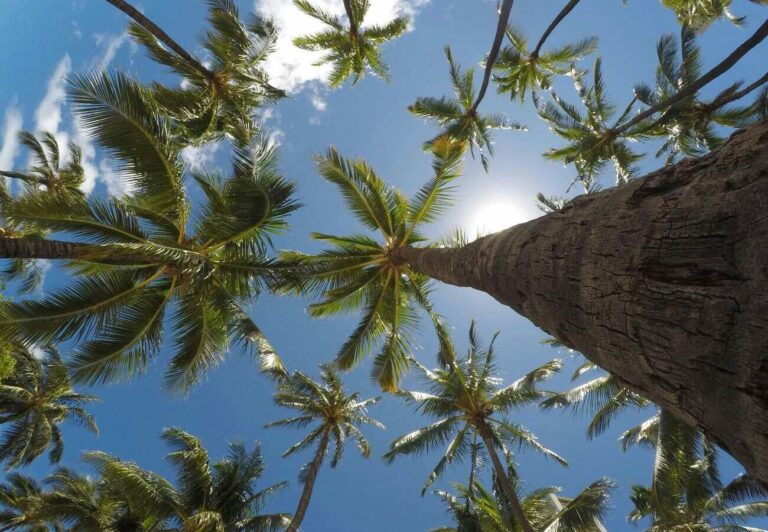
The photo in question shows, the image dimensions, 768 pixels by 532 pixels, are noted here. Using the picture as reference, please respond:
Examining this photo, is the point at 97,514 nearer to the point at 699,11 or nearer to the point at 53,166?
the point at 53,166

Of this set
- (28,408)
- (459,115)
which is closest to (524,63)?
(459,115)

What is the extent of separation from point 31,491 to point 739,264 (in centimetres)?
2459

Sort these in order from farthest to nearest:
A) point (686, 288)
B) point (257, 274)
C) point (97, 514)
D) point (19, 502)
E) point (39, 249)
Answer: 1. point (19, 502)
2. point (97, 514)
3. point (257, 274)
4. point (39, 249)
5. point (686, 288)

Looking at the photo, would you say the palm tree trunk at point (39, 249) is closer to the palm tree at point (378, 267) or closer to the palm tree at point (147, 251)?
the palm tree at point (147, 251)

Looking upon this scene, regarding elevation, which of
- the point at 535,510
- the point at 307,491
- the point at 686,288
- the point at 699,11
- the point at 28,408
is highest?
the point at 699,11

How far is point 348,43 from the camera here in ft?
42.3

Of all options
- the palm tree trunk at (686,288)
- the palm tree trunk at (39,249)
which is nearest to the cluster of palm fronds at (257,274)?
the palm tree trunk at (39,249)

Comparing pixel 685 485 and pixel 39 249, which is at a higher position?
pixel 39 249

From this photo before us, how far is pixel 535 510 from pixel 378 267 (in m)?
10.1

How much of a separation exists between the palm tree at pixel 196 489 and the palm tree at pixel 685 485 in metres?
10.8

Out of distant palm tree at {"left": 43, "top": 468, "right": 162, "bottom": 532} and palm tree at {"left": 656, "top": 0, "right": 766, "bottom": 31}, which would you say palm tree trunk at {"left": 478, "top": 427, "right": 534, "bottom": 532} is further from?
palm tree at {"left": 656, "top": 0, "right": 766, "bottom": 31}

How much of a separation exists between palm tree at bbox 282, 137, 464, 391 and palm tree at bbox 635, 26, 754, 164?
6.69m

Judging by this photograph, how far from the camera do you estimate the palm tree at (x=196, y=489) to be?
11242 mm

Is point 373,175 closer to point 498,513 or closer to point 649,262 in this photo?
point 649,262
